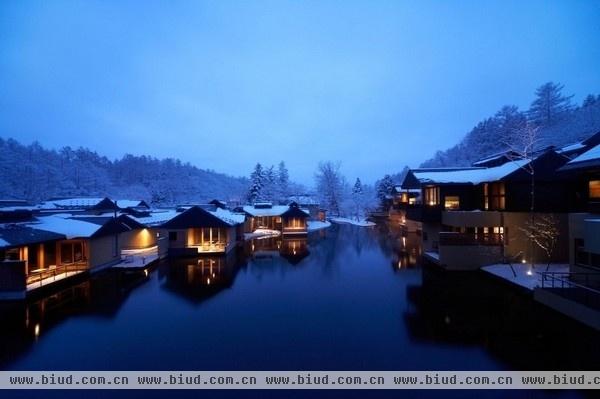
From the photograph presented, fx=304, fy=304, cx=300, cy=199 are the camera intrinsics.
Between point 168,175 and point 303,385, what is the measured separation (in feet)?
381

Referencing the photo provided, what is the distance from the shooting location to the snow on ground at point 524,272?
12453 millimetres

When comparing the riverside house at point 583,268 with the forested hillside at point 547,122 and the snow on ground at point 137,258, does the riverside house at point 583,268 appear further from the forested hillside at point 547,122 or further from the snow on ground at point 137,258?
the forested hillside at point 547,122

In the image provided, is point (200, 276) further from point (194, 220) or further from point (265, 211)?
point (265, 211)

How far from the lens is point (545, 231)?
1598 cm

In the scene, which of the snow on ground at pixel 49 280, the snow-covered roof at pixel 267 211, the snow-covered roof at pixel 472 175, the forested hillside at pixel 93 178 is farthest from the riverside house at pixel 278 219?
the forested hillside at pixel 93 178

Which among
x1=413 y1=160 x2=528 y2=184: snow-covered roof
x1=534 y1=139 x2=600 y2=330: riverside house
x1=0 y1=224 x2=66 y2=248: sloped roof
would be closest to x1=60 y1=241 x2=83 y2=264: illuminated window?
x1=0 y1=224 x2=66 y2=248: sloped roof

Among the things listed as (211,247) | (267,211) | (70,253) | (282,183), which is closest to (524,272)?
(211,247)

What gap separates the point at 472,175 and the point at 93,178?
104025 mm

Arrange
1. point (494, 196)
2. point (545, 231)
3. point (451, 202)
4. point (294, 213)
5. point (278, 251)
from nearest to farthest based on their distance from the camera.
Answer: point (545, 231), point (494, 196), point (451, 202), point (278, 251), point (294, 213)

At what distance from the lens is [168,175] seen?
111250 millimetres

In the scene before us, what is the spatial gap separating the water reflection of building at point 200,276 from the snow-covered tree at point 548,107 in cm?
5606

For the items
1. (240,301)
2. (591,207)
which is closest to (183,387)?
(240,301)

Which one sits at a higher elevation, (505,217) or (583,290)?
(505,217)
